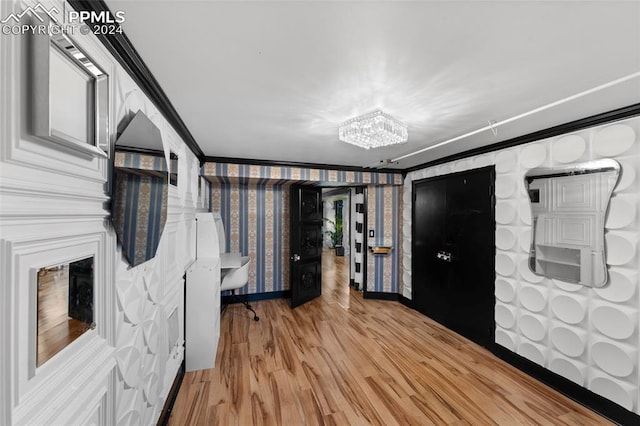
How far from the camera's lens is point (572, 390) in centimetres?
218

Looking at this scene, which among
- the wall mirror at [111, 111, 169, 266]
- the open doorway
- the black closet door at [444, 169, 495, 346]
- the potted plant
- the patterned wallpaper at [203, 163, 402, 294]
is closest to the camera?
the wall mirror at [111, 111, 169, 266]

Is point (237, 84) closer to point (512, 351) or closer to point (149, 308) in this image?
point (149, 308)

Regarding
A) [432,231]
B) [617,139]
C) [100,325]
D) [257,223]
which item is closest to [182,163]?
[100,325]

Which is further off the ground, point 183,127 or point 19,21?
point 183,127

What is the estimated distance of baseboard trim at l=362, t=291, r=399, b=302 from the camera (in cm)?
453

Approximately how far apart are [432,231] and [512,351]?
1.68 meters

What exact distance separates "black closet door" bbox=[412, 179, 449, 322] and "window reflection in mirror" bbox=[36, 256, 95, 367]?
3.74 meters

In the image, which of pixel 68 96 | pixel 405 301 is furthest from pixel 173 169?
pixel 405 301

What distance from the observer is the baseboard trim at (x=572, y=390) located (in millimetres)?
1896

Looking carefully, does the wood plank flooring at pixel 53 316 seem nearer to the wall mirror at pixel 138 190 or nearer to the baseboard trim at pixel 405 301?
the wall mirror at pixel 138 190

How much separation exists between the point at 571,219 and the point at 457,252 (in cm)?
130

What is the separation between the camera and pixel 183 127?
2270 mm

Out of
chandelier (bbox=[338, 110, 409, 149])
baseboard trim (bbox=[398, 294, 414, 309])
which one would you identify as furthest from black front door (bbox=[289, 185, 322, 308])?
chandelier (bbox=[338, 110, 409, 149])

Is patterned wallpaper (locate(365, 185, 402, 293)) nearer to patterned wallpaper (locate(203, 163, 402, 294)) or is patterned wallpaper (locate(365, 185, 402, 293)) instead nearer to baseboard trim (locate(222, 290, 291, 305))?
patterned wallpaper (locate(203, 163, 402, 294))
